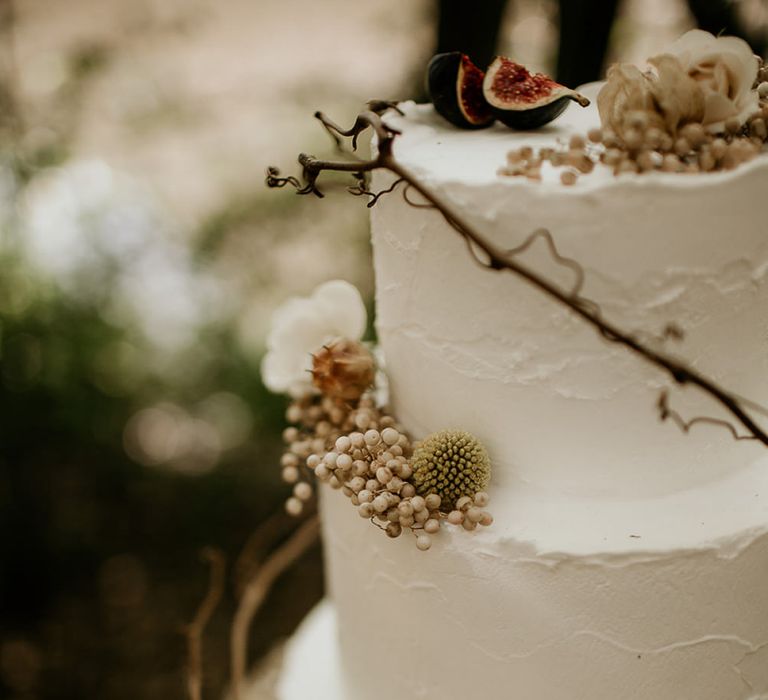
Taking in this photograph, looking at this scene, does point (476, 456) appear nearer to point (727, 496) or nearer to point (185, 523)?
point (727, 496)

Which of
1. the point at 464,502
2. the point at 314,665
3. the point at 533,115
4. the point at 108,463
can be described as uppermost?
the point at 533,115

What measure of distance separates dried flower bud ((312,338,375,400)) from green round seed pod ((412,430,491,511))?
8.0 inches

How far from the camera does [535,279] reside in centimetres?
96

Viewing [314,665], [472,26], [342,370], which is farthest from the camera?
[472,26]

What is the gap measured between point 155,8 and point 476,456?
8.18ft

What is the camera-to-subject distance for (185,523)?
2877mm

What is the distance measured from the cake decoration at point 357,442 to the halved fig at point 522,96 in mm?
390

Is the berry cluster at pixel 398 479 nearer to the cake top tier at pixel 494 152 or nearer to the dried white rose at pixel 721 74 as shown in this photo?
the cake top tier at pixel 494 152

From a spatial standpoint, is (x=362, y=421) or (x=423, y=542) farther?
(x=362, y=421)

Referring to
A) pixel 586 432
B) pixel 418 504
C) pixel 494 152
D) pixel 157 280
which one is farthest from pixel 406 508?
pixel 157 280

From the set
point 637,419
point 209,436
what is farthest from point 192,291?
point 637,419

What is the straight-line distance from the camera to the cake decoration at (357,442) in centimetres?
115

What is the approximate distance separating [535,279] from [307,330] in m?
0.54

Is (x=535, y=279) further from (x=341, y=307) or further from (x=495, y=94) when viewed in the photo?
(x=341, y=307)
